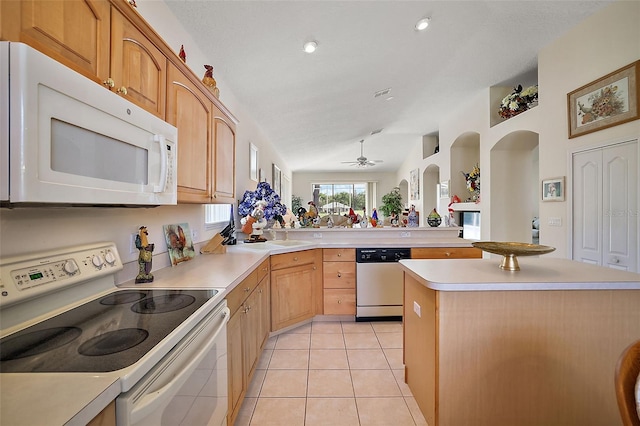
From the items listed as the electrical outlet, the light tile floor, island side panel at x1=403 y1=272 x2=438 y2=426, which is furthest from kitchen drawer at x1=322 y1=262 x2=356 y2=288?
the electrical outlet

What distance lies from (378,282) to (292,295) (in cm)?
97

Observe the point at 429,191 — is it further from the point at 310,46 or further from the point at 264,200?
the point at 310,46

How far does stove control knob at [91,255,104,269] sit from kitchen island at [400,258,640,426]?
1.53m

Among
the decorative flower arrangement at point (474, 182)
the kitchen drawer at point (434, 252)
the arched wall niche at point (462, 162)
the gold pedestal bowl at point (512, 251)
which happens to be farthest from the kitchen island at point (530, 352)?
the arched wall niche at point (462, 162)

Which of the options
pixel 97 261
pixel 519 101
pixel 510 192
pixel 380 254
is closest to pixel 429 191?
pixel 510 192

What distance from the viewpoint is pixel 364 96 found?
13.9 ft

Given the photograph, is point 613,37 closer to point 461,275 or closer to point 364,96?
point 364,96

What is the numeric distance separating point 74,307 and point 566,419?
2356mm

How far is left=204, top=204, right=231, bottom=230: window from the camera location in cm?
256

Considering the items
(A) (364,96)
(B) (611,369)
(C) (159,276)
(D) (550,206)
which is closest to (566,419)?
(B) (611,369)

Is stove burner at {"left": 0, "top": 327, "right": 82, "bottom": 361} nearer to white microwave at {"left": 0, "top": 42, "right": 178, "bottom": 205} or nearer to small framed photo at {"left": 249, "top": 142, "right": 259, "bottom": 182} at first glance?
white microwave at {"left": 0, "top": 42, "right": 178, "bottom": 205}

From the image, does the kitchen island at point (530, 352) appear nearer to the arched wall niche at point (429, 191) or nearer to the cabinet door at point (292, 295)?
the cabinet door at point (292, 295)

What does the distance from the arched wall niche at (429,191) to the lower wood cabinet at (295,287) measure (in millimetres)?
5171

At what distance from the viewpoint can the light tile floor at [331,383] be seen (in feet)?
5.54
